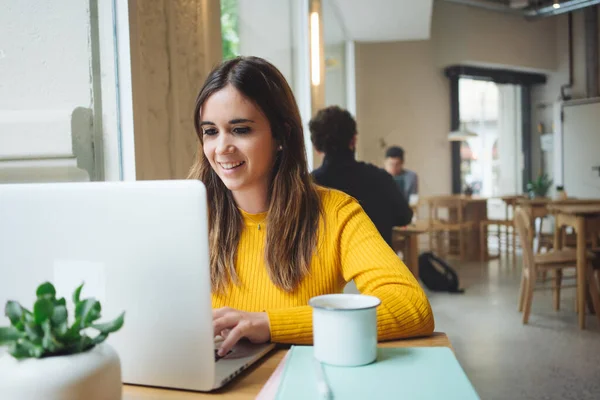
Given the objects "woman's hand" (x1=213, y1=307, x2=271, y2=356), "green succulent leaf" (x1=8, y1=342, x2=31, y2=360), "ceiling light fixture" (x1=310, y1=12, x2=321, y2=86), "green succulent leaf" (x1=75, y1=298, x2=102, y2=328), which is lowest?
"woman's hand" (x1=213, y1=307, x2=271, y2=356)

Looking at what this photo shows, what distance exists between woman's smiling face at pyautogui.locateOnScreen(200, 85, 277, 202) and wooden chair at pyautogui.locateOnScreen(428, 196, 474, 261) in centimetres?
563

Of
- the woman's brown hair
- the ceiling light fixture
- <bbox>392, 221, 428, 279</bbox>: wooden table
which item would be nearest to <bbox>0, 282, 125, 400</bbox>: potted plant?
the woman's brown hair

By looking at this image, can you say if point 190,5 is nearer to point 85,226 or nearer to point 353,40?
point 85,226

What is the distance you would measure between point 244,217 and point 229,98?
30cm

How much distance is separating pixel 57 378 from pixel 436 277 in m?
5.13

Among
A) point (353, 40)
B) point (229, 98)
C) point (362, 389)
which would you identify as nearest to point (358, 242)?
point (229, 98)

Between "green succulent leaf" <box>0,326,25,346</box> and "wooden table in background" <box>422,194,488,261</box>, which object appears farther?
"wooden table in background" <box>422,194,488,261</box>

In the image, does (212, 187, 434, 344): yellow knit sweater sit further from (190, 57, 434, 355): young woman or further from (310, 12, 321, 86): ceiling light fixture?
(310, 12, 321, 86): ceiling light fixture

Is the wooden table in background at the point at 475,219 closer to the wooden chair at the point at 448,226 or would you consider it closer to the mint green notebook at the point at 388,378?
the wooden chair at the point at 448,226

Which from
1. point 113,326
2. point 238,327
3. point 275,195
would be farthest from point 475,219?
point 113,326

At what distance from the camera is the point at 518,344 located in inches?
144

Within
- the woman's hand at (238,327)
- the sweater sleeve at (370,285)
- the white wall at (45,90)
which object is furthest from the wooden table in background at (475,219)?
the woman's hand at (238,327)

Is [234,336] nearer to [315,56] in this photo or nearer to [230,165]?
[230,165]

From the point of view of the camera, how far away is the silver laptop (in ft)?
2.42
